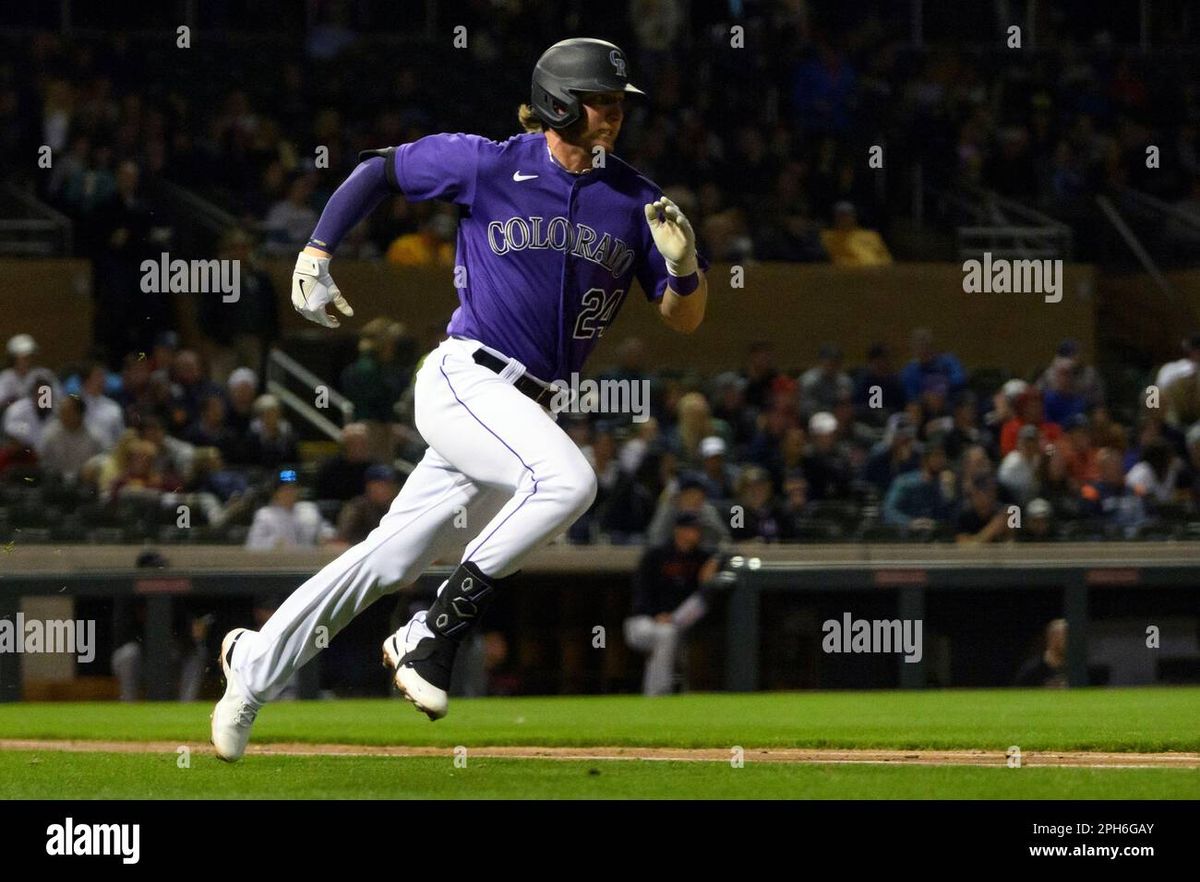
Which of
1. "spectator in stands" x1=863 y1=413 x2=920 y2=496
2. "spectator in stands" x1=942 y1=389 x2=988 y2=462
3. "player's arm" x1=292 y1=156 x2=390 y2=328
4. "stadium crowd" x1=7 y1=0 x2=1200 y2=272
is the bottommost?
"spectator in stands" x1=863 y1=413 x2=920 y2=496

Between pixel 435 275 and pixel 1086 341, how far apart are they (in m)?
5.33

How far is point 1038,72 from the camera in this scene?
742 inches

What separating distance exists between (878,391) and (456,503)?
859 centimetres

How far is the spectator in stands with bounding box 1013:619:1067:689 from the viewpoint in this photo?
475 inches

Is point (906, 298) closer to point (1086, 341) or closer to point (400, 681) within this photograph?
point (1086, 341)

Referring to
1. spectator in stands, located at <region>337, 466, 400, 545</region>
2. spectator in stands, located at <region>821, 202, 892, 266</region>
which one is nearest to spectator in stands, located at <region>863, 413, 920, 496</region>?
spectator in stands, located at <region>821, 202, 892, 266</region>

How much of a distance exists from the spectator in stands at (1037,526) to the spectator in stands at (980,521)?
0.11m

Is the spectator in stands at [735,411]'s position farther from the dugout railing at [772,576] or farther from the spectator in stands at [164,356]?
the spectator in stands at [164,356]

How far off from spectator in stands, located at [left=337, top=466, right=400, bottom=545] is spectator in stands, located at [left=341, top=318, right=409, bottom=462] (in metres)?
0.92

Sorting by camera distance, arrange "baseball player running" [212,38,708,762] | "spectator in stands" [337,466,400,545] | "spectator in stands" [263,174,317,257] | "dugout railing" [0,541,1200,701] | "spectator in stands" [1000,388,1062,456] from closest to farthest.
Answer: "baseball player running" [212,38,708,762]
"dugout railing" [0,541,1200,701]
"spectator in stands" [337,466,400,545]
"spectator in stands" [1000,388,1062,456]
"spectator in stands" [263,174,317,257]

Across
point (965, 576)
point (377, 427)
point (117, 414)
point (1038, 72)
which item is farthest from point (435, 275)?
point (1038, 72)

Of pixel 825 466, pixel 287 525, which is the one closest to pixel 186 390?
pixel 287 525

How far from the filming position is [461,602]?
5855mm

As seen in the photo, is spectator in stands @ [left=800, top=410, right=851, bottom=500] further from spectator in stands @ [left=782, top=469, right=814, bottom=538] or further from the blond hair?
the blond hair
